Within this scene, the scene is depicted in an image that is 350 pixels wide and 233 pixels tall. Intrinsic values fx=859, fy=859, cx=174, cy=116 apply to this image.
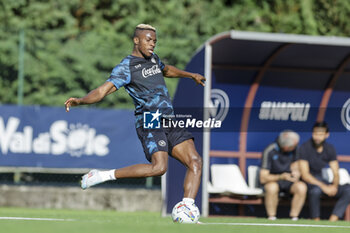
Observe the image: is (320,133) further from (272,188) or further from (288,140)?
(272,188)

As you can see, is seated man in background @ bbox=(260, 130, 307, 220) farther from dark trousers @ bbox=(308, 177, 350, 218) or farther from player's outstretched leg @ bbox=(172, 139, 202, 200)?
player's outstretched leg @ bbox=(172, 139, 202, 200)

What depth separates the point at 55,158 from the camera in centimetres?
1511

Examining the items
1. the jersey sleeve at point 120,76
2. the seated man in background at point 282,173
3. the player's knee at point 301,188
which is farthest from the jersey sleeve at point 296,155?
the jersey sleeve at point 120,76

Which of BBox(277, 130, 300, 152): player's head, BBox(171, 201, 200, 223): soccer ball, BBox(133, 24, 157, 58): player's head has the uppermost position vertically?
BBox(133, 24, 157, 58): player's head

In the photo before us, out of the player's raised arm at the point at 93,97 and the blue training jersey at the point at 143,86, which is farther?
the blue training jersey at the point at 143,86

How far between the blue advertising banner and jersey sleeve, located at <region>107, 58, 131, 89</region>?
6.49 m

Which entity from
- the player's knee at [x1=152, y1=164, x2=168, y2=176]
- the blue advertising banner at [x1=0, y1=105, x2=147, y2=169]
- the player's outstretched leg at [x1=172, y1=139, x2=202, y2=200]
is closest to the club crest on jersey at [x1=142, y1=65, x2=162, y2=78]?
the player's outstretched leg at [x1=172, y1=139, x2=202, y2=200]

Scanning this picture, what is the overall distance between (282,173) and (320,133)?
2.68ft

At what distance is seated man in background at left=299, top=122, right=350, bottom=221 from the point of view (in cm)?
1253

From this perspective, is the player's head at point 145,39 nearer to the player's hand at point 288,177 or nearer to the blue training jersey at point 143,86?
the blue training jersey at point 143,86

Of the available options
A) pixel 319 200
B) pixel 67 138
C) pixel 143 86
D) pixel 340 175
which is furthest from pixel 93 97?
pixel 67 138

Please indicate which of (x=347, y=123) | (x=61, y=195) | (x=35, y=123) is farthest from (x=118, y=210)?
(x=347, y=123)

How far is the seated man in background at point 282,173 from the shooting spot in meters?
12.5

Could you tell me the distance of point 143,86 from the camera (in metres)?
8.64
